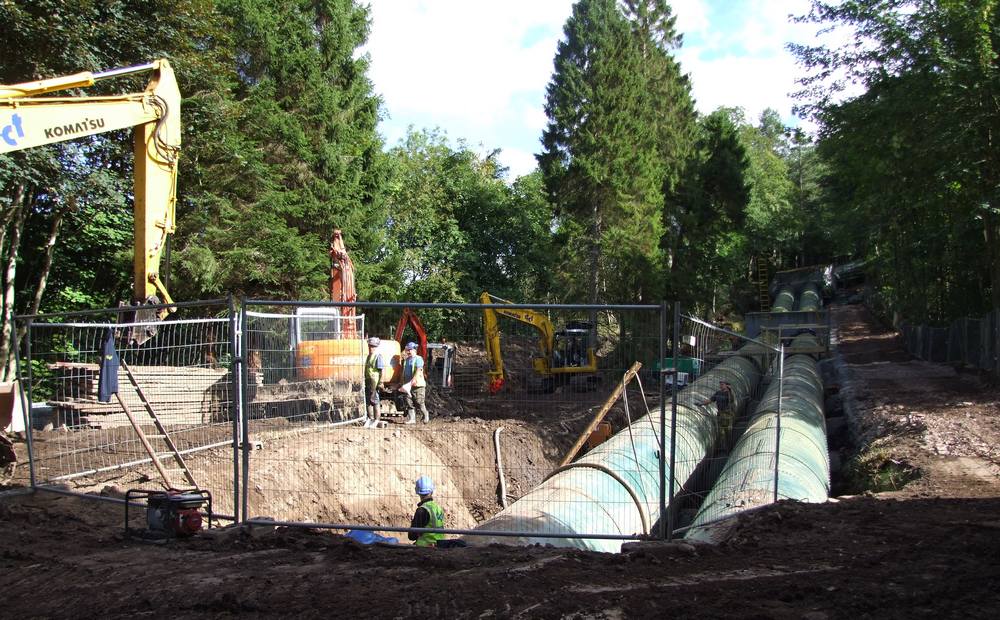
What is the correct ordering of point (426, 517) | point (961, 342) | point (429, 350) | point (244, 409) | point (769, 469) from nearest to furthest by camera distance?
point (244, 409)
point (426, 517)
point (769, 469)
point (429, 350)
point (961, 342)

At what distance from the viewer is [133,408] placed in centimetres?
976

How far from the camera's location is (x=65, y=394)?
9.77 meters

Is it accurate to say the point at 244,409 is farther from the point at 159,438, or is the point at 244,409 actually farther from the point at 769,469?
the point at 769,469

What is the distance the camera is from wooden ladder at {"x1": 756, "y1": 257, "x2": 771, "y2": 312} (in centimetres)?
4803

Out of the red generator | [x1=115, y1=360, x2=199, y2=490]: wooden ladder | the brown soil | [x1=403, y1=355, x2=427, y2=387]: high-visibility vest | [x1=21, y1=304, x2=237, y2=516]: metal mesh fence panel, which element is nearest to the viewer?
the brown soil

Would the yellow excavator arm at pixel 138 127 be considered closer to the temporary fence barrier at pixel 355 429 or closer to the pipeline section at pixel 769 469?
the temporary fence barrier at pixel 355 429

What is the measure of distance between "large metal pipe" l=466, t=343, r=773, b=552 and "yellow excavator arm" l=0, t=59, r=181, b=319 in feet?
17.3

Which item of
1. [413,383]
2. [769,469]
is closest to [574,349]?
[413,383]

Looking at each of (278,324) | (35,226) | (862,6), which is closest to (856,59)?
(862,6)

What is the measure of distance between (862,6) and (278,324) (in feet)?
48.3

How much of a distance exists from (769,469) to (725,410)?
85.4 inches

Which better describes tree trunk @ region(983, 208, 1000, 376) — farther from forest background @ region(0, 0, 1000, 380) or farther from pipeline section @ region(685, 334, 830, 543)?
pipeline section @ region(685, 334, 830, 543)

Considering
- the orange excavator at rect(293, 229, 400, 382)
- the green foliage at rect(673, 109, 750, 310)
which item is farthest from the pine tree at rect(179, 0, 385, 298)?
the green foliage at rect(673, 109, 750, 310)

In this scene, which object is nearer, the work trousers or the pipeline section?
the pipeline section
